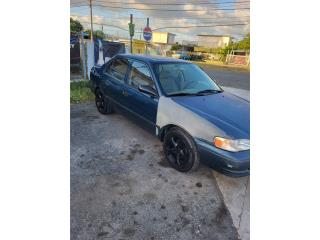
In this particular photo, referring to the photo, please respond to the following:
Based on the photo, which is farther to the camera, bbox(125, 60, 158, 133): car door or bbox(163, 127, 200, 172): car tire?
bbox(125, 60, 158, 133): car door

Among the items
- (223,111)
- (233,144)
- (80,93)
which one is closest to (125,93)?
(223,111)

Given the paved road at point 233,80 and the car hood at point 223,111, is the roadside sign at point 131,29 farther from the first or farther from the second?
the car hood at point 223,111

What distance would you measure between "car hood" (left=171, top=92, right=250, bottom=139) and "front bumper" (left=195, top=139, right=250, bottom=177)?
0.21 meters

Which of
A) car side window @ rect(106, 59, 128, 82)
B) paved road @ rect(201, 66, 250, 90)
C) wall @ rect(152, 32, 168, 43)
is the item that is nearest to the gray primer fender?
car side window @ rect(106, 59, 128, 82)

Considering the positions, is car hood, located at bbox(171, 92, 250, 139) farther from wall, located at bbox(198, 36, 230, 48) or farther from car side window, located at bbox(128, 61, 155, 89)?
wall, located at bbox(198, 36, 230, 48)

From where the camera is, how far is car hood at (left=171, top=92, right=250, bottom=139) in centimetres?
275

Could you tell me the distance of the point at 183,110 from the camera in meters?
3.03

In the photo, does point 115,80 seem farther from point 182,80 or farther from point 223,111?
point 223,111

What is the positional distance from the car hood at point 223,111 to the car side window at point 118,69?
1362mm
